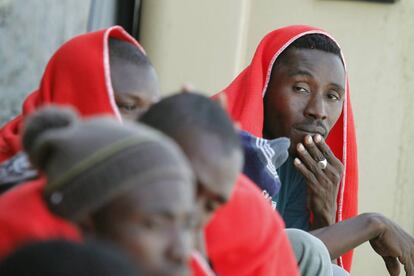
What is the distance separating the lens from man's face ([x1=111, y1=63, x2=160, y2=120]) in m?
3.37

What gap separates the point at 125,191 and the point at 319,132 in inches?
91.3

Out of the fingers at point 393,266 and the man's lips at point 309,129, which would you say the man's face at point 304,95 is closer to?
the man's lips at point 309,129

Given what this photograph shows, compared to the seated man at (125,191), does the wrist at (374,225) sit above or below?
below

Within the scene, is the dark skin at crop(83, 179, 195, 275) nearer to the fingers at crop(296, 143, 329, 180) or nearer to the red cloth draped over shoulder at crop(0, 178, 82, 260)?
the red cloth draped over shoulder at crop(0, 178, 82, 260)

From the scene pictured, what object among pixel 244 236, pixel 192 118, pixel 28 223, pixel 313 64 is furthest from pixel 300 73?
pixel 28 223

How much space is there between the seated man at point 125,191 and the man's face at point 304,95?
2.15 metres

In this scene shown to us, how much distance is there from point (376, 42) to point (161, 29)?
47.6 inches

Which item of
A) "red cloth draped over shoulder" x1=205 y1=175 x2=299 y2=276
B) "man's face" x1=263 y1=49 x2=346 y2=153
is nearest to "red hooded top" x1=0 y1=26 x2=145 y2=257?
"red cloth draped over shoulder" x1=205 y1=175 x2=299 y2=276

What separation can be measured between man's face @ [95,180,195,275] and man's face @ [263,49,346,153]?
2.24 meters

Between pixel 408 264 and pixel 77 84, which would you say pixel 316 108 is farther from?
pixel 77 84

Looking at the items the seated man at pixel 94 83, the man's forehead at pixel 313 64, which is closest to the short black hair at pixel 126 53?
the seated man at pixel 94 83

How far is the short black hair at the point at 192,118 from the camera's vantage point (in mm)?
2545

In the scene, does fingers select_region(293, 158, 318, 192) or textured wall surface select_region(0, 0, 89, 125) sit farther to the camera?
textured wall surface select_region(0, 0, 89, 125)

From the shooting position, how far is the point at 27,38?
492cm
